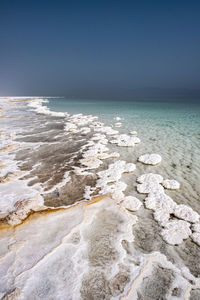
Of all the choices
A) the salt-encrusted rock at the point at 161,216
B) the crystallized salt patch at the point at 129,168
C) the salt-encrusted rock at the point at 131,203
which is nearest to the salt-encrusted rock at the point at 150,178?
the crystallized salt patch at the point at 129,168

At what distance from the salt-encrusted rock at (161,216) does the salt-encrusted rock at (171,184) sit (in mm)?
1571

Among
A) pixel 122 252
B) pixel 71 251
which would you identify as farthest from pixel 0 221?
pixel 122 252

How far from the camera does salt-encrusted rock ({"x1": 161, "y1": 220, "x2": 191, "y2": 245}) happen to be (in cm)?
404

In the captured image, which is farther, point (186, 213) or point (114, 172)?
point (114, 172)

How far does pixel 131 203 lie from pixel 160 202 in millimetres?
977

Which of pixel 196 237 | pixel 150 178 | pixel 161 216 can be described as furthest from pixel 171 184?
pixel 196 237

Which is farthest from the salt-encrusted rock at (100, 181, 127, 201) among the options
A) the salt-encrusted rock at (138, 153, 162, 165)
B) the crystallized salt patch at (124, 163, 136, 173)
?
the salt-encrusted rock at (138, 153, 162, 165)

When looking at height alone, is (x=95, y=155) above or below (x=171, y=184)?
below

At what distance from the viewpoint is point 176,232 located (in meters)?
4.27

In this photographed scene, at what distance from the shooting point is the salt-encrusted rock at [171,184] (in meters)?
6.36

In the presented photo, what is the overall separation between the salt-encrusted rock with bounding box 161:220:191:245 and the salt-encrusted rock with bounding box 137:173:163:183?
2.32 m

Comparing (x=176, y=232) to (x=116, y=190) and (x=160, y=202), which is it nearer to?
(x=160, y=202)

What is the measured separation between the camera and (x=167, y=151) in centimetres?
1052

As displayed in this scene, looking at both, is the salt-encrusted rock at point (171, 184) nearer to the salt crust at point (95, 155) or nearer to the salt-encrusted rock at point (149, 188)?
the salt-encrusted rock at point (149, 188)
